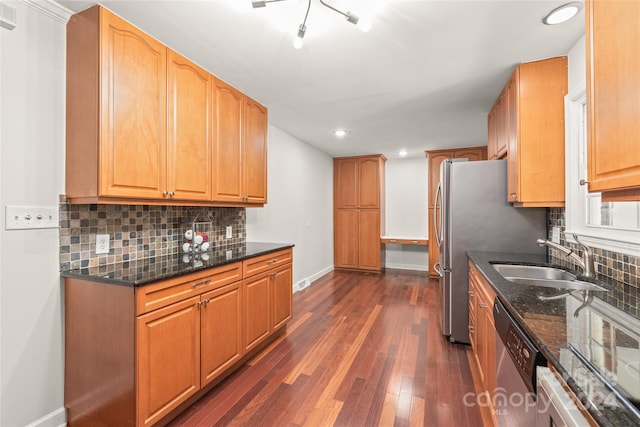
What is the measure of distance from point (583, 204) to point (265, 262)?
241cm

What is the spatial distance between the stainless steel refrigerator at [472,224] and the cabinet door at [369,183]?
283cm

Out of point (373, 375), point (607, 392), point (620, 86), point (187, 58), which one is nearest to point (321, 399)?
point (373, 375)

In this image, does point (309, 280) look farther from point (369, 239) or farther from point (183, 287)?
point (183, 287)

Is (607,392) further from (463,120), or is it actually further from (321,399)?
(463,120)

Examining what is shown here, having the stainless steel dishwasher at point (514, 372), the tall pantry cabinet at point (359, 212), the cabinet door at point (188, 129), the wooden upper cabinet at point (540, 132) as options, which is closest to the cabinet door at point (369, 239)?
the tall pantry cabinet at point (359, 212)

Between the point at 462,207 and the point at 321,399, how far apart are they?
196cm

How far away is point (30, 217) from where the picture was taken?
151 centimetres

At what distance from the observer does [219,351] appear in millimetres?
1963

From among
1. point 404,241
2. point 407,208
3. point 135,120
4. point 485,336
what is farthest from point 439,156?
point 135,120

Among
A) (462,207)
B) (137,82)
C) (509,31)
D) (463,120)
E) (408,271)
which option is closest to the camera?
(137,82)

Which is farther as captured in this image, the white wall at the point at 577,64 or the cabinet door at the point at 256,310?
the cabinet door at the point at 256,310

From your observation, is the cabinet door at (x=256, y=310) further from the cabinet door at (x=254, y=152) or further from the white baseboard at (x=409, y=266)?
the white baseboard at (x=409, y=266)

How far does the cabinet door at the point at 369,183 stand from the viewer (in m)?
5.57

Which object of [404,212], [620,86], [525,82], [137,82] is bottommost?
[404,212]
